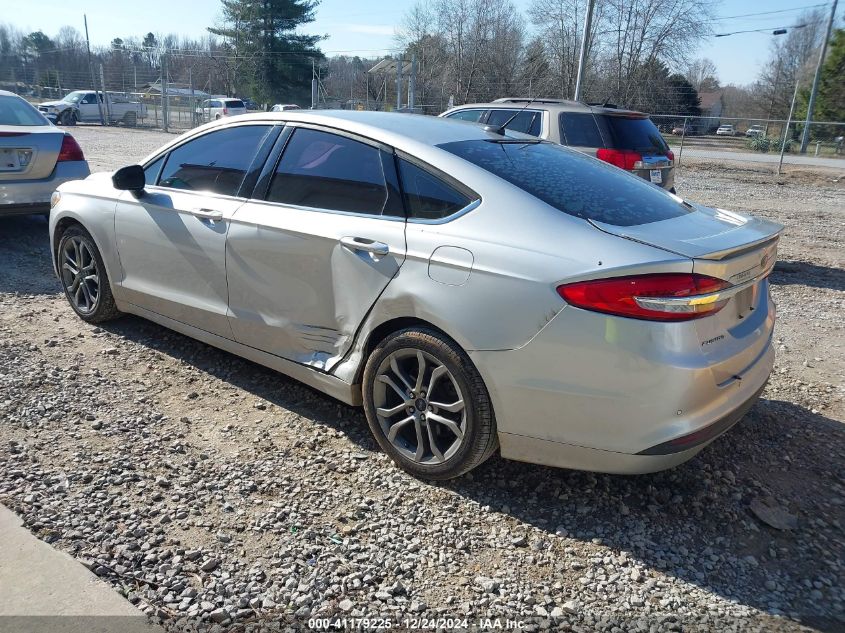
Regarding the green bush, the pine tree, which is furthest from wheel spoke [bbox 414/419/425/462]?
the pine tree

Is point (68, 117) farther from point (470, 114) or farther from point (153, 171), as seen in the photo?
point (153, 171)

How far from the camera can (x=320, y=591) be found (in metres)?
2.49

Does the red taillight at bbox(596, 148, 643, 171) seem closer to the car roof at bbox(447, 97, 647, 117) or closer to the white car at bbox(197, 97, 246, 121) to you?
the car roof at bbox(447, 97, 647, 117)

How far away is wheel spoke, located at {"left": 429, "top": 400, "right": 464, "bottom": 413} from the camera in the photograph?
2.96 metres

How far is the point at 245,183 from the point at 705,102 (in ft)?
233

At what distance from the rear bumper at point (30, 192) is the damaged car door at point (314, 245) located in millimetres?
4546

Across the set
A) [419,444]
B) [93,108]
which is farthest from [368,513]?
[93,108]

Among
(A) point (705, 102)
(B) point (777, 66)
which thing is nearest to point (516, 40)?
(B) point (777, 66)

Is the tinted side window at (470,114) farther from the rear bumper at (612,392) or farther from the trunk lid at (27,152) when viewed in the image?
the rear bumper at (612,392)

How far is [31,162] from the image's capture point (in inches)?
281

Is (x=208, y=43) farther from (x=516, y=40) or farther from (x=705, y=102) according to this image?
(x=705, y=102)

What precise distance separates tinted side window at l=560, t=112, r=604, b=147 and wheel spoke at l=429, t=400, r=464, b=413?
5.51m

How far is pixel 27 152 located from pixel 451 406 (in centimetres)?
630

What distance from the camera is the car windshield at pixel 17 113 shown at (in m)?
7.50
